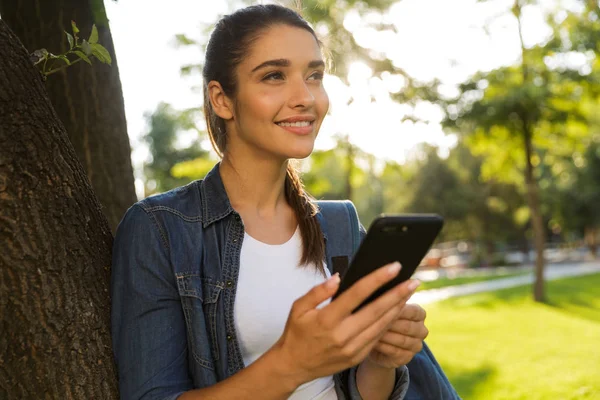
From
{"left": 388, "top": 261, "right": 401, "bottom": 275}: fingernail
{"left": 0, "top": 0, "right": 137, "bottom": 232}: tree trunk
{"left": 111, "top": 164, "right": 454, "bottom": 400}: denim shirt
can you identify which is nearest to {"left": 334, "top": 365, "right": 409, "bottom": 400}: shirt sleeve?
{"left": 111, "top": 164, "right": 454, "bottom": 400}: denim shirt

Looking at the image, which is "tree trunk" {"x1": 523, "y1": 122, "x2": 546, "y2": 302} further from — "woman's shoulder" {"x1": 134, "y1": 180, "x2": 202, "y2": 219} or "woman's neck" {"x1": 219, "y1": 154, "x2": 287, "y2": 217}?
"woman's shoulder" {"x1": 134, "y1": 180, "x2": 202, "y2": 219}

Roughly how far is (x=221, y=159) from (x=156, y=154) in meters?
44.0

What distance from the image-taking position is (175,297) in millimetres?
1915

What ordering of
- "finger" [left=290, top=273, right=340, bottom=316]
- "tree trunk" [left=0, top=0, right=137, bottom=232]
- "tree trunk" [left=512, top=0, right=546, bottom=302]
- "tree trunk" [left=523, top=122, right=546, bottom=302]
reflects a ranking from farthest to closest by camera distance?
"tree trunk" [left=523, top=122, right=546, bottom=302] < "tree trunk" [left=512, top=0, right=546, bottom=302] < "tree trunk" [left=0, top=0, right=137, bottom=232] < "finger" [left=290, top=273, right=340, bottom=316]

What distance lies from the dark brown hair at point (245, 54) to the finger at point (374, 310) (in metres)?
0.79

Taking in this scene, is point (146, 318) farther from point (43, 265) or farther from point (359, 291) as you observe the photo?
point (359, 291)

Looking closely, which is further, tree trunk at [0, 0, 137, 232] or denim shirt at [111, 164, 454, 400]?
tree trunk at [0, 0, 137, 232]

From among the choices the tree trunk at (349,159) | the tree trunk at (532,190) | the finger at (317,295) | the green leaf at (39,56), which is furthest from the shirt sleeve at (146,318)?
the tree trunk at (532,190)

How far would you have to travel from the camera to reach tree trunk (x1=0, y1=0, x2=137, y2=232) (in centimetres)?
301

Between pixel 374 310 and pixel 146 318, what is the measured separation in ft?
2.30

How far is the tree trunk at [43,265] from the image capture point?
1.72 meters

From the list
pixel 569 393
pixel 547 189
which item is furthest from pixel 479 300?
pixel 547 189

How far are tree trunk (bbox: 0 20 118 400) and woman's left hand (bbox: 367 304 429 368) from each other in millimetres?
781

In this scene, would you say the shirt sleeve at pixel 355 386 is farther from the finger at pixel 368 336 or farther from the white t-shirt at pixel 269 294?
the finger at pixel 368 336
